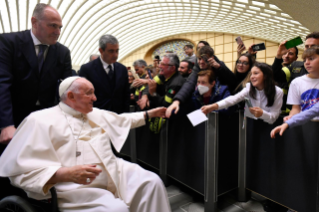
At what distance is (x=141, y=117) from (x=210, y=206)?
1422 millimetres

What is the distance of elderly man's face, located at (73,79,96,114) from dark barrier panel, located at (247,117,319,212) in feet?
6.51

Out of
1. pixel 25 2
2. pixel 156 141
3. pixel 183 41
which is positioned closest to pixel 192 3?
pixel 183 41

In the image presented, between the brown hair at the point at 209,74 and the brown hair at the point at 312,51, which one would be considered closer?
the brown hair at the point at 312,51

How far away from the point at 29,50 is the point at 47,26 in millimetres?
309

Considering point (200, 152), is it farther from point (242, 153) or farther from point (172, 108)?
point (172, 108)

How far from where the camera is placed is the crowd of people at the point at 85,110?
164 centimetres

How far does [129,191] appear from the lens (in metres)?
1.92

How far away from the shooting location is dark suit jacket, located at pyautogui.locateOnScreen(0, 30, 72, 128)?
81.4 inches

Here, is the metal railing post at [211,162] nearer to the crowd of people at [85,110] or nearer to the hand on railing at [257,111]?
the crowd of people at [85,110]

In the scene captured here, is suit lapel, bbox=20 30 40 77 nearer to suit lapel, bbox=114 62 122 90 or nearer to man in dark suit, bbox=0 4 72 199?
man in dark suit, bbox=0 4 72 199

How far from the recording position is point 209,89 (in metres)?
2.88

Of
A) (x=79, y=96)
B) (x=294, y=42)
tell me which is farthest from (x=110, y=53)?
(x=294, y=42)

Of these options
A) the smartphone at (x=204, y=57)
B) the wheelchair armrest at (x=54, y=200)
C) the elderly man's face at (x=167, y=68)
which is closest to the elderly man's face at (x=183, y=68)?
the elderly man's face at (x=167, y=68)

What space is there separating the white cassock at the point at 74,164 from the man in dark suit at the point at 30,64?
1.49ft
